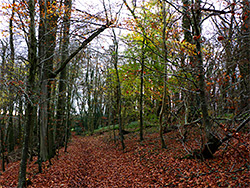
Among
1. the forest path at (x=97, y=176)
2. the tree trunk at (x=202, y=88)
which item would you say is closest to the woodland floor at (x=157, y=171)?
the forest path at (x=97, y=176)

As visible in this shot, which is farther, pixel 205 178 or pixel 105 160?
pixel 105 160

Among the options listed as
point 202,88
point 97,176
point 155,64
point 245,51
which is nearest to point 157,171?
point 97,176

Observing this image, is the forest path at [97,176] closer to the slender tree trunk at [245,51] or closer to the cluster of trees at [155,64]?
the cluster of trees at [155,64]

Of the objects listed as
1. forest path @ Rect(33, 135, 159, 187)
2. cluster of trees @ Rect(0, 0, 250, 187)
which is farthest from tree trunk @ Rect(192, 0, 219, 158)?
forest path @ Rect(33, 135, 159, 187)

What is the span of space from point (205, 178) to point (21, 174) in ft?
17.4

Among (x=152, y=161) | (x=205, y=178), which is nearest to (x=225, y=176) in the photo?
(x=205, y=178)

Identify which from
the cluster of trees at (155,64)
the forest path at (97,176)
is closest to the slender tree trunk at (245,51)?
the cluster of trees at (155,64)

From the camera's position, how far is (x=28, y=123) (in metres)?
5.59

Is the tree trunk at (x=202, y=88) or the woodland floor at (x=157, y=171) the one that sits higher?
the tree trunk at (x=202, y=88)

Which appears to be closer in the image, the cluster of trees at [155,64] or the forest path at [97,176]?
the cluster of trees at [155,64]

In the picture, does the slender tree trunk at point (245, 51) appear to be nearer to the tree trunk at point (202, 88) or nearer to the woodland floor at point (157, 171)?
the tree trunk at point (202, 88)

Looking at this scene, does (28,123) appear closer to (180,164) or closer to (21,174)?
(21,174)

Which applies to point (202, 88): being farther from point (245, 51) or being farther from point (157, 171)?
point (157, 171)

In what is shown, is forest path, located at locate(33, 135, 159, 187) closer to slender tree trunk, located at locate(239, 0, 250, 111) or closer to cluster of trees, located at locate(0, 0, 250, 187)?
cluster of trees, located at locate(0, 0, 250, 187)
